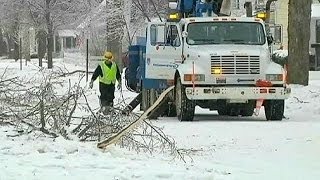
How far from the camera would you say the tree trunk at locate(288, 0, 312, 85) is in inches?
856

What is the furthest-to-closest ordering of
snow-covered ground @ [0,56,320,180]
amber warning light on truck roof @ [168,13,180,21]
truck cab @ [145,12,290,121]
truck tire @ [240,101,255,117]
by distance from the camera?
1. amber warning light on truck roof @ [168,13,180,21]
2. truck tire @ [240,101,255,117]
3. truck cab @ [145,12,290,121]
4. snow-covered ground @ [0,56,320,180]

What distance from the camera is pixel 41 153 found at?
921 centimetres

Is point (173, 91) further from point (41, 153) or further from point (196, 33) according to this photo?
point (41, 153)

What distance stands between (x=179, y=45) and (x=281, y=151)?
6.38m

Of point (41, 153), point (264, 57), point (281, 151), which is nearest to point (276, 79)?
point (264, 57)

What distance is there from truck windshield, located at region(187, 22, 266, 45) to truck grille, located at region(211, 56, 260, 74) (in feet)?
2.20

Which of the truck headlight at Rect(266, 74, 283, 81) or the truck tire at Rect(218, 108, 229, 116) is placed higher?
the truck headlight at Rect(266, 74, 283, 81)

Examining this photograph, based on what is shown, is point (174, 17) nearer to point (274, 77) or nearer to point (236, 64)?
point (236, 64)

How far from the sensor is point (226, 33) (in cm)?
1628

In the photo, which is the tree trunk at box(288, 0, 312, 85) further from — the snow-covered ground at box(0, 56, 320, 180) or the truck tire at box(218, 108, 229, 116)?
the snow-covered ground at box(0, 56, 320, 180)

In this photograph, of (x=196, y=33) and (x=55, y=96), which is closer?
(x=55, y=96)

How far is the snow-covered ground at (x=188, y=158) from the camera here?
8078mm

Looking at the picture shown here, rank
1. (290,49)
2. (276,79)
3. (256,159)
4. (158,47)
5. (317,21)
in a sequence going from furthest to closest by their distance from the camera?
(317,21) → (290,49) → (158,47) → (276,79) → (256,159)

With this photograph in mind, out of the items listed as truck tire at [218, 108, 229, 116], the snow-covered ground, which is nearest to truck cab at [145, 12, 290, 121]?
truck tire at [218, 108, 229, 116]
